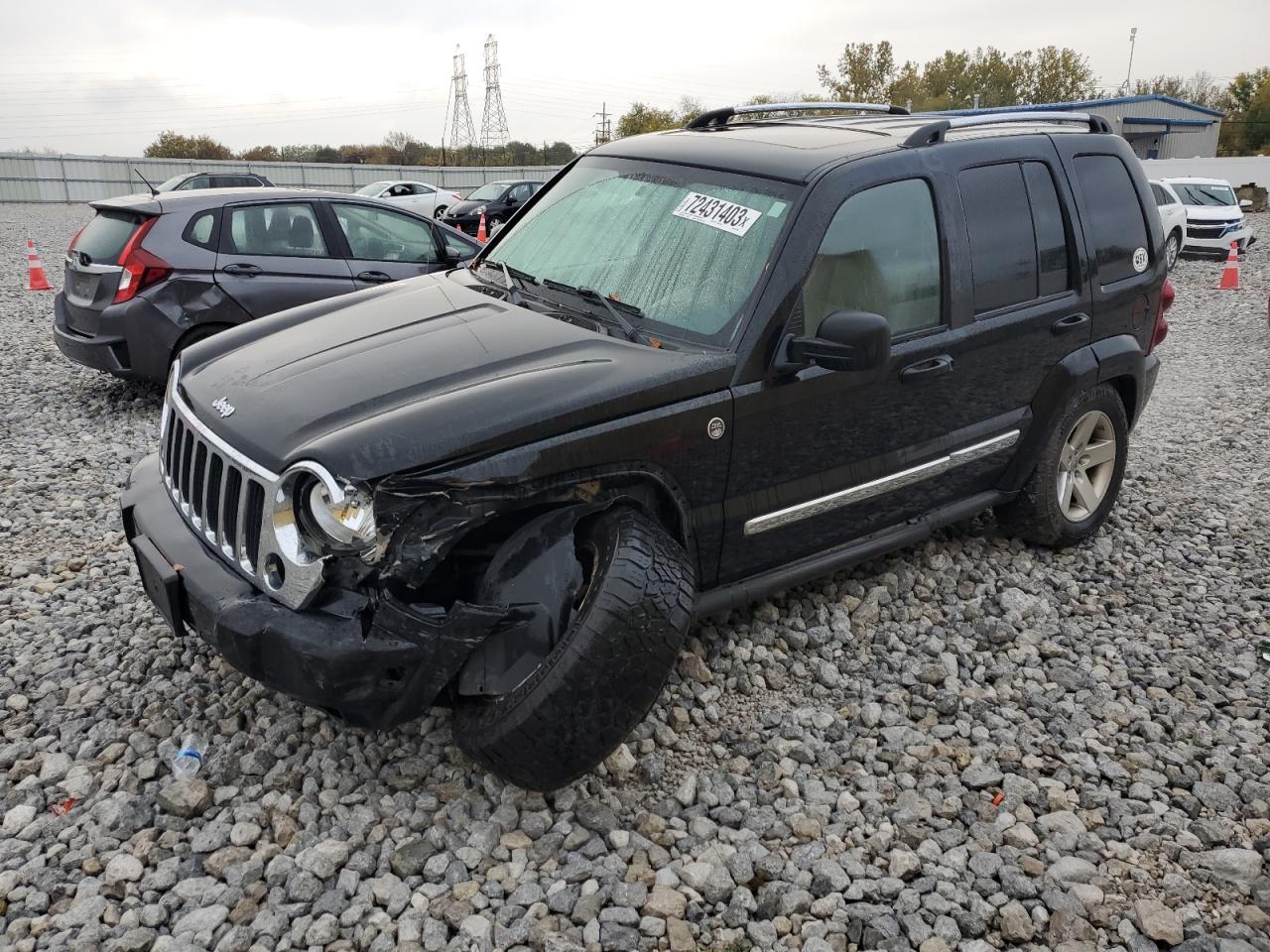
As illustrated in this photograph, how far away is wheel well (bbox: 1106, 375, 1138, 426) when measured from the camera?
16.7ft

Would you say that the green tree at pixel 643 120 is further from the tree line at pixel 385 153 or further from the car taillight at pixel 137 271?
the car taillight at pixel 137 271

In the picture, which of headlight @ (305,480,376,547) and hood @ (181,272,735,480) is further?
hood @ (181,272,735,480)

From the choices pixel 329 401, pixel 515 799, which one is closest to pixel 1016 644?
pixel 515 799

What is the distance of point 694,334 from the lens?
3582 mm

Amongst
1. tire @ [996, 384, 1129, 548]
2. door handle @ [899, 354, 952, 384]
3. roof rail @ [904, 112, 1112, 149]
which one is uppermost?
roof rail @ [904, 112, 1112, 149]

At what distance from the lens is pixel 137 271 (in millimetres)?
7168

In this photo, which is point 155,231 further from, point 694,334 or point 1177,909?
point 1177,909

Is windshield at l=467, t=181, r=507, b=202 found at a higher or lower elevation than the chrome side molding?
higher

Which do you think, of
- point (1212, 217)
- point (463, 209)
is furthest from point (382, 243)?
point (1212, 217)

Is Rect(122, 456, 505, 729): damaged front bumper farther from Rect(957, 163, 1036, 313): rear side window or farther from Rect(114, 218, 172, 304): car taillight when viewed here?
Rect(114, 218, 172, 304): car taillight

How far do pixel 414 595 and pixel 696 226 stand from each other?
1.73m

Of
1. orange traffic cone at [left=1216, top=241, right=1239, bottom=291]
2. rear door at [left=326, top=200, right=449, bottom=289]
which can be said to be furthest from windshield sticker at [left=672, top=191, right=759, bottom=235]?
orange traffic cone at [left=1216, top=241, right=1239, bottom=291]

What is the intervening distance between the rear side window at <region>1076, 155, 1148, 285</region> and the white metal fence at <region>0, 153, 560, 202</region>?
107ft

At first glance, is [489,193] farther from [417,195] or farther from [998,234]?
[998,234]
